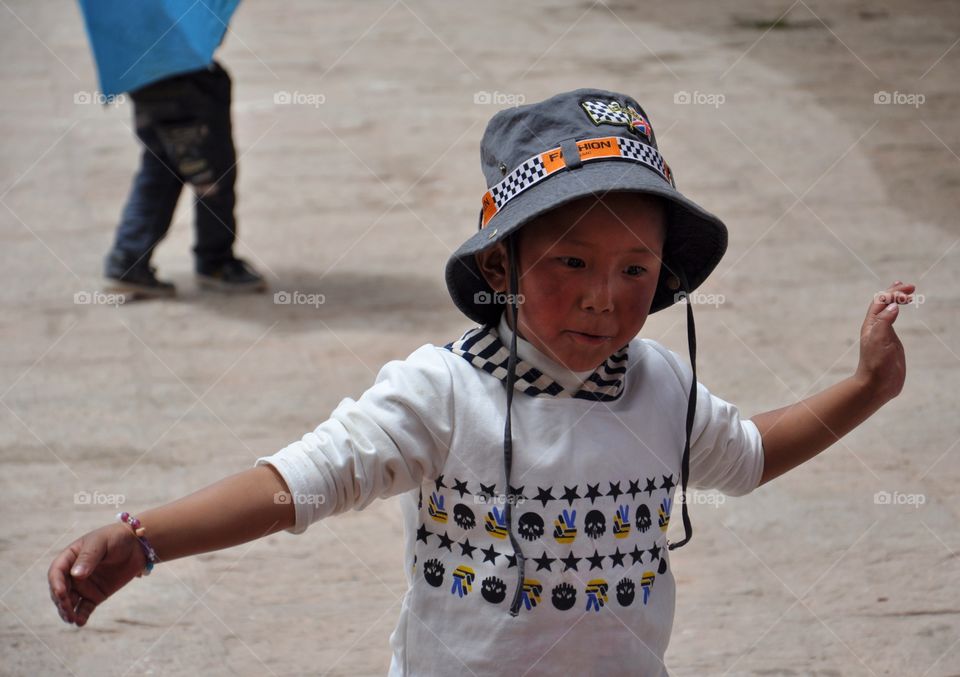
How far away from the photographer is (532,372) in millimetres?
1716

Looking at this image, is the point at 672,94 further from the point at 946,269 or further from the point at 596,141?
the point at 596,141

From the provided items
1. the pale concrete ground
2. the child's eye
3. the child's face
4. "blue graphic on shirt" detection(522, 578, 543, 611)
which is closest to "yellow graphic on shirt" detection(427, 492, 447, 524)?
"blue graphic on shirt" detection(522, 578, 543, 611)

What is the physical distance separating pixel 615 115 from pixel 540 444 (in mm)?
459

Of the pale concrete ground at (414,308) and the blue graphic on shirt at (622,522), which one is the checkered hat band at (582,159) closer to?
the blue graphic on shirt at (622,522)

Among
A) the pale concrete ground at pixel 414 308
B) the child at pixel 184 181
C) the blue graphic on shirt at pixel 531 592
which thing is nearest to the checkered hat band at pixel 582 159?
the blue graphic on shirt at pixel 531 592

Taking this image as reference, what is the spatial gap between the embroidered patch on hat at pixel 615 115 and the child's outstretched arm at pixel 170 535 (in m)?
0.64

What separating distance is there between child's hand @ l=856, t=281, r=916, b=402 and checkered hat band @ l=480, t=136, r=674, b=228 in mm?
407

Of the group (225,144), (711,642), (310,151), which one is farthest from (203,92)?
(711,642)

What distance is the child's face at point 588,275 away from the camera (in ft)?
5.41

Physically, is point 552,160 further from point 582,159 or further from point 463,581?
point 463,581

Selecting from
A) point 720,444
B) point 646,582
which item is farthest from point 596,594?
point 720,444

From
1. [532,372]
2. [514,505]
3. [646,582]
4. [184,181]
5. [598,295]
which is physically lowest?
[184,181]

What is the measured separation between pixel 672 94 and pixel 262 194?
8.05ft

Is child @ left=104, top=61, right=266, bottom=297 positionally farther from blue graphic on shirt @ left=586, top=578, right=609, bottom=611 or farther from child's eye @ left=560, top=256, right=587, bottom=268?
blue graphic on shirt @ left=586, top=578, right=609, bottom=611
